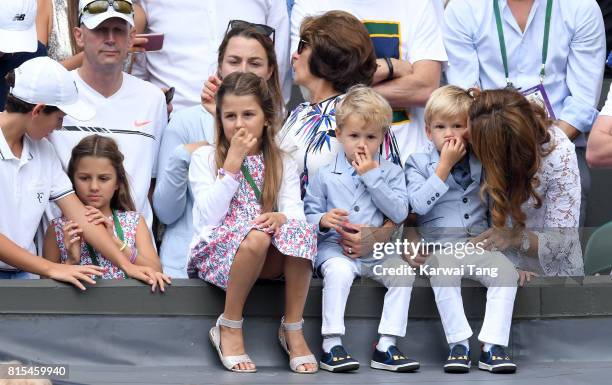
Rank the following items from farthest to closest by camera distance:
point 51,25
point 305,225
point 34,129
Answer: point 51,25 → point 34,129 → point 305,225

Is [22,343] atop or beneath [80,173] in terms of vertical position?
beneath

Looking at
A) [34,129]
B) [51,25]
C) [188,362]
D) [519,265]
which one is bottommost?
[188,362]

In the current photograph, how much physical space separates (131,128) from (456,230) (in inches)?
70.4

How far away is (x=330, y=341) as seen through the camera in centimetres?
663

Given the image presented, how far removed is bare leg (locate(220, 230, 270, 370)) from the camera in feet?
21.0

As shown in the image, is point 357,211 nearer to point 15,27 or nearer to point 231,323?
point 231,323

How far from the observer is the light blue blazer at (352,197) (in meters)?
6.82

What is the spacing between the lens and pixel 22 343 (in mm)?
6695

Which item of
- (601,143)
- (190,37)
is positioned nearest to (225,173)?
(190,37)

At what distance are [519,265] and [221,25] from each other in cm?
222

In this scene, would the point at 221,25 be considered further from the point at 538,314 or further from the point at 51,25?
the point at 538,314

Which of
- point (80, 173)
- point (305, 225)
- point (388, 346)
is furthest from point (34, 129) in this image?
point (388, 346)

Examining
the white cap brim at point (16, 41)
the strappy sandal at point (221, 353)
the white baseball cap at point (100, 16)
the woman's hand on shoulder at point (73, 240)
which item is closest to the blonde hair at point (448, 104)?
the strappy sandal at point (221, 353)

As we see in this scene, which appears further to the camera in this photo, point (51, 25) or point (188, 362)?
point (51, 25)
